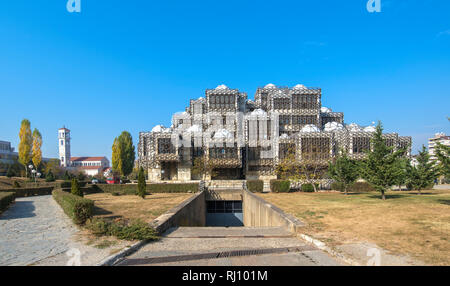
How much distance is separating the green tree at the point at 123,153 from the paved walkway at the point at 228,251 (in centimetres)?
6334

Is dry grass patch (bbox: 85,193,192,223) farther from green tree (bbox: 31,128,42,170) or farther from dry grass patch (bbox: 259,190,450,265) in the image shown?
green tree (bbox: 31,128,42,170)

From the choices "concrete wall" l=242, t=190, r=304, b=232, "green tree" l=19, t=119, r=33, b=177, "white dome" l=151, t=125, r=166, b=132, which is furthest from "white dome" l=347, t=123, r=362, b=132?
"green tree" l=19, t=119, r=33, b=177

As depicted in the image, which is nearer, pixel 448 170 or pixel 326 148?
pixel 448 170

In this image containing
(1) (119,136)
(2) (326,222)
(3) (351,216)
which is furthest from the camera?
(1) (119,136)

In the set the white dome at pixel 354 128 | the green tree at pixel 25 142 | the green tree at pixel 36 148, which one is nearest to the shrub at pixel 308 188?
the white dome at pixel 354 128

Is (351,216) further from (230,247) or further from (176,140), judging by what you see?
(176,140)

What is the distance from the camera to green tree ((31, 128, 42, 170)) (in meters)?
56.3

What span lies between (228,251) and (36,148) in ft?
220

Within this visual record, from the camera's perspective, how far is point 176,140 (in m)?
48.3

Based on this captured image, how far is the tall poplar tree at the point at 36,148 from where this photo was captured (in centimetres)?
5625

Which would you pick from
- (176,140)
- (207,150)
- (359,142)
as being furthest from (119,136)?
(359,142)

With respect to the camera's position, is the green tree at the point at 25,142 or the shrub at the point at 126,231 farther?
the green tree at the point at 25,142

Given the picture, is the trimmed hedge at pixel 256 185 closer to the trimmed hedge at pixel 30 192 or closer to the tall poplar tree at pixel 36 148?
the trimmed hedge at pixel 30 192
